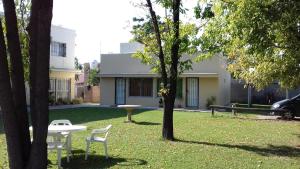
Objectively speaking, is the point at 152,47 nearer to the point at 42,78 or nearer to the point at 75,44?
the point at 42,78

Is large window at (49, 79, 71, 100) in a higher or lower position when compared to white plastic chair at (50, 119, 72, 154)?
higher

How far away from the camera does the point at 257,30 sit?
371 inches

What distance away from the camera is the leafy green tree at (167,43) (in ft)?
47.0

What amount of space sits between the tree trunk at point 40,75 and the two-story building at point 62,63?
30.0 m

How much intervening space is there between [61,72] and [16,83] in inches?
1249

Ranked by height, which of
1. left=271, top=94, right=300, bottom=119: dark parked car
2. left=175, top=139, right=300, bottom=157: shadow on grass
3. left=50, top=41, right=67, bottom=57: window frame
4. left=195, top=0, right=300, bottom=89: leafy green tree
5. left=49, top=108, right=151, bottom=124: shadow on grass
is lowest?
left=175, top=139, right=300, bottom=157: shadow on grass

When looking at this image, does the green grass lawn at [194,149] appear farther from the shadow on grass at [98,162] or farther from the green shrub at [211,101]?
the green shrub at [211,101]

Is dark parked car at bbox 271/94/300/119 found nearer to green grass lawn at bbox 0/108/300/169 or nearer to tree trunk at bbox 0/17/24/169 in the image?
green grass lawn at bbox 0/108/300/169

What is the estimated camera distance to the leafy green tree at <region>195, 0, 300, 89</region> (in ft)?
30.9

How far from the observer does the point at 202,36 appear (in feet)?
47.5

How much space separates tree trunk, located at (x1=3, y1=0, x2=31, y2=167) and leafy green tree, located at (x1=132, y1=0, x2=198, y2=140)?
8.94 meters

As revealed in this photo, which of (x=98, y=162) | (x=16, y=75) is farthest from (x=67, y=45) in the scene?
(x=16, y=75)

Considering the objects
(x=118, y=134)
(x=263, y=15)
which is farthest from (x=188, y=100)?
(x=263, y=15)

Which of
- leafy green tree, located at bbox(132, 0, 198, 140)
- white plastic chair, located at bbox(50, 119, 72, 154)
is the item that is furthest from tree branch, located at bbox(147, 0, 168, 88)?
white plastic chair, located at bbox(50, 119, 72, 154)
